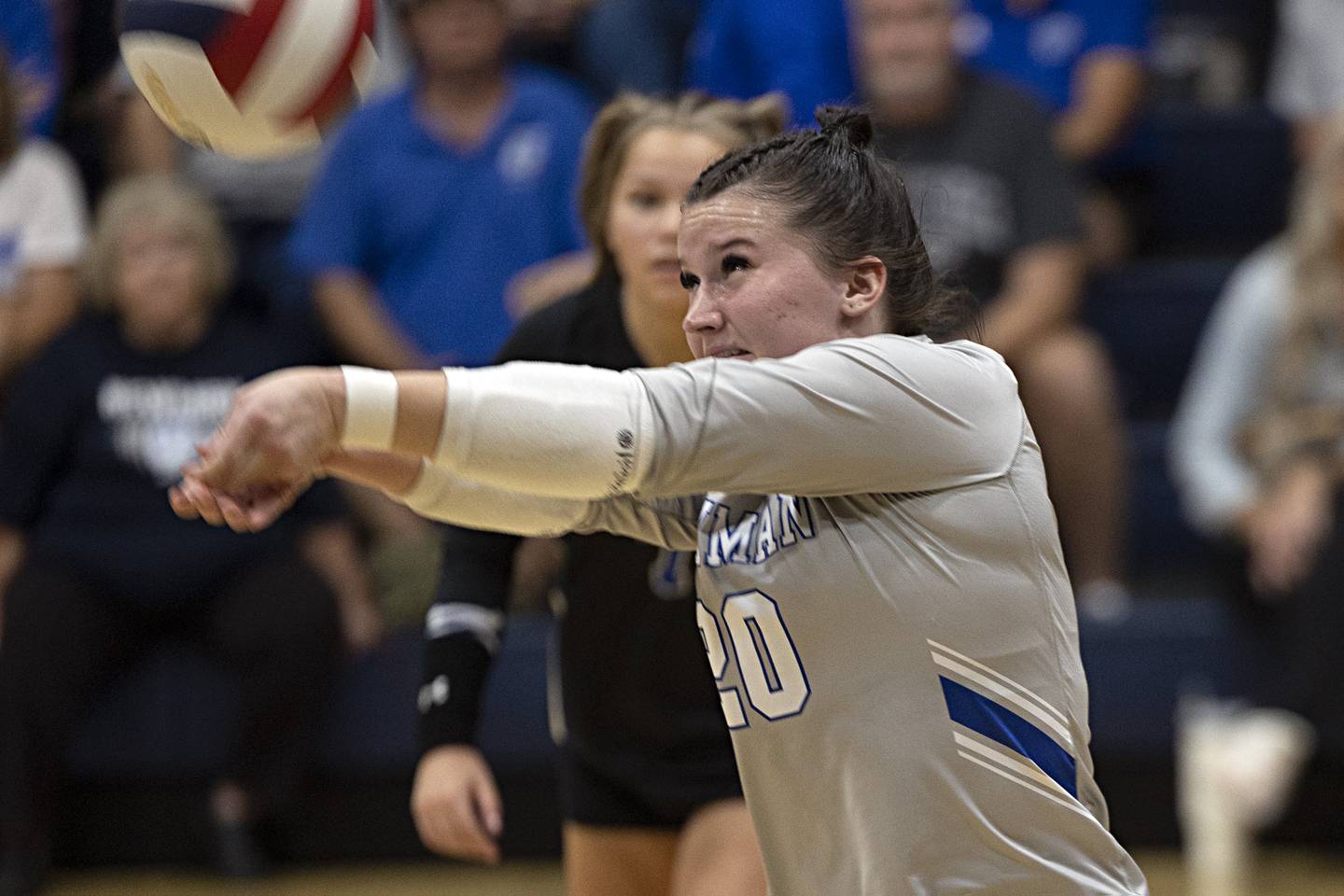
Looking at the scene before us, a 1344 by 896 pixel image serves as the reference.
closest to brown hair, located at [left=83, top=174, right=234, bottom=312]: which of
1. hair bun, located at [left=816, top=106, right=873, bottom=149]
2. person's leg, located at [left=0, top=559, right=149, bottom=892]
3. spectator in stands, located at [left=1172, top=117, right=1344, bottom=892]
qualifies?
person's leg, located at [left=0, top=559, right=149, bottom=892]

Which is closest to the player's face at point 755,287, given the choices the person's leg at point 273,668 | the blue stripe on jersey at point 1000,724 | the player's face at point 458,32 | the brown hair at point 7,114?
the blue stripe on jersey at point 1000,724

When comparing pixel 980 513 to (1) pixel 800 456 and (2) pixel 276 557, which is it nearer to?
(1) pixel 800 456

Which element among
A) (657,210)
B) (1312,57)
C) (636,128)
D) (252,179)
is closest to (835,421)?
(657,210)

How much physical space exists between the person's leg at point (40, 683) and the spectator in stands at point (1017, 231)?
8.54ft

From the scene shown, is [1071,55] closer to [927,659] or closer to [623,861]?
[623,861]

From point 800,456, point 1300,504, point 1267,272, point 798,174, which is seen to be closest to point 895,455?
point 800,456

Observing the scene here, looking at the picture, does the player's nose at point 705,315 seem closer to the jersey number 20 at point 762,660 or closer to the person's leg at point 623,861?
the jersey number 20 at point 762,660

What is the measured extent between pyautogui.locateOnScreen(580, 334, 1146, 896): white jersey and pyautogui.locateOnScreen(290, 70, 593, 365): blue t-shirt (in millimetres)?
3671

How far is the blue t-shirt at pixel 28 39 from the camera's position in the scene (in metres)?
5.16

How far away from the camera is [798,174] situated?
79.0 inches

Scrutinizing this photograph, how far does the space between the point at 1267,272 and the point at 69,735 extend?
12.1 ft

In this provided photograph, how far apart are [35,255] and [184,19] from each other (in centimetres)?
333

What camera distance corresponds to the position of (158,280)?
208 inches

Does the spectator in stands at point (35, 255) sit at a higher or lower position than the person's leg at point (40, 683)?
higher
